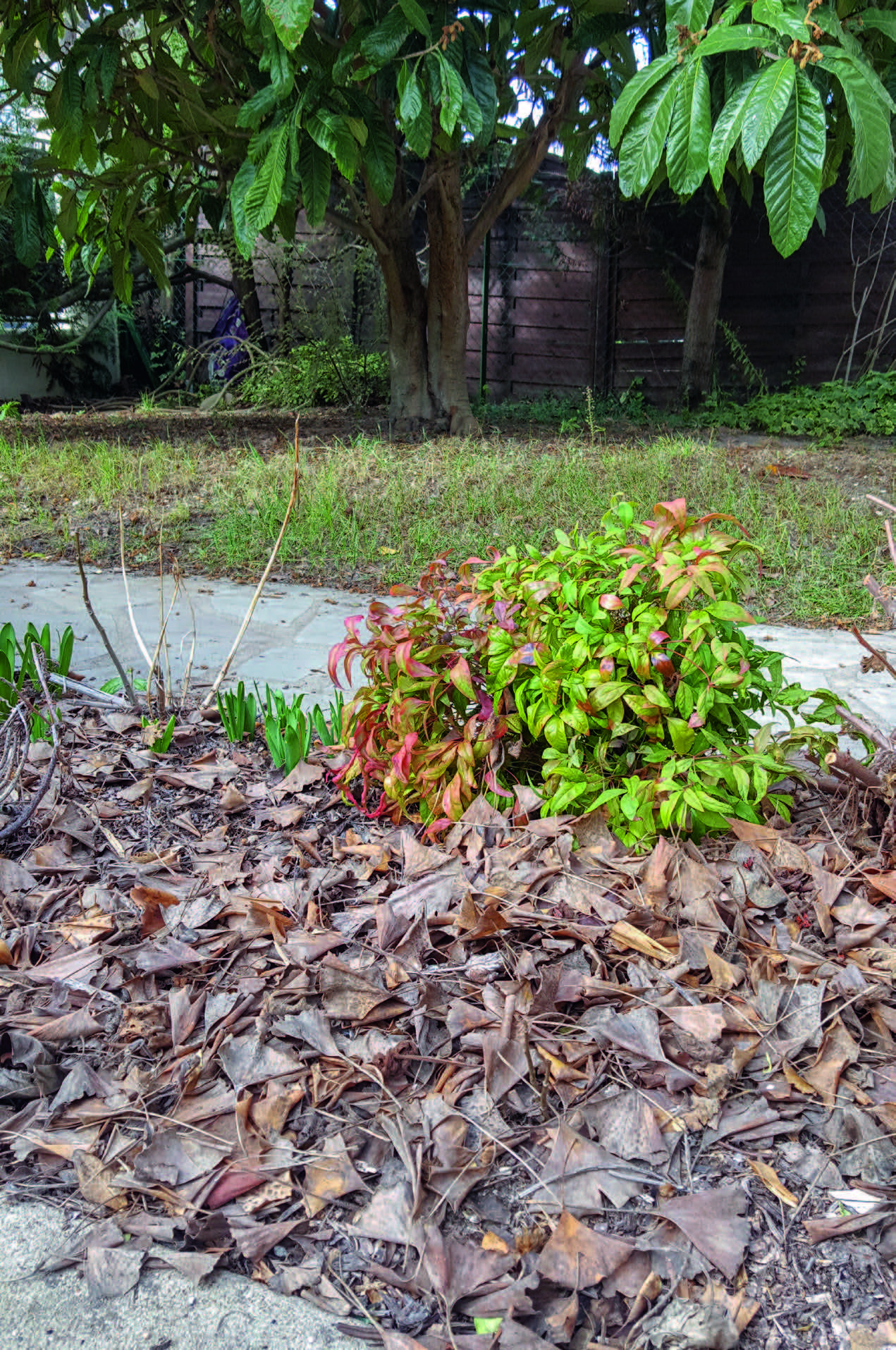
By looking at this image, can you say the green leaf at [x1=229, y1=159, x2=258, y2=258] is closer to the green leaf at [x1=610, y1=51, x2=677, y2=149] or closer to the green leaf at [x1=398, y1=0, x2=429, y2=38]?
the green leaf at [x1=398, y1=0, x2=429, y2=38]

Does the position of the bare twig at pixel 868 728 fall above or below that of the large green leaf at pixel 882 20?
below

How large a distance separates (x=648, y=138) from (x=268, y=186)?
5.30ft

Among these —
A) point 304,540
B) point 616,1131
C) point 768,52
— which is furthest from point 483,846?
point 304,540

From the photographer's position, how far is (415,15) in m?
3.35

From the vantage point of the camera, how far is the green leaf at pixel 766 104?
202cm

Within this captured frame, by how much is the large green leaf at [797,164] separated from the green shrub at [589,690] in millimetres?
774

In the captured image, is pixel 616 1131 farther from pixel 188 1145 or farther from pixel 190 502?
pixel 190 502

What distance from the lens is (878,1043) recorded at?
1.35m

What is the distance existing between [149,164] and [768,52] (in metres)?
4.74

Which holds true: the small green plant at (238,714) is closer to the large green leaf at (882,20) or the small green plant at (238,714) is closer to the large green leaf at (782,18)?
the large green leaf at (782,18)

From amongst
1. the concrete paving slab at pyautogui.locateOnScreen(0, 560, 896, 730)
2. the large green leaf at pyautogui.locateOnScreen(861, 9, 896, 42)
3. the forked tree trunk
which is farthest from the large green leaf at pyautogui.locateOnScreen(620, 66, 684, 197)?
the forked tree trunk

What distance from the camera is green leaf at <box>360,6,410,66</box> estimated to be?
346cm

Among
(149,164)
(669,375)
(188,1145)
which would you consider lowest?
(188,1145)

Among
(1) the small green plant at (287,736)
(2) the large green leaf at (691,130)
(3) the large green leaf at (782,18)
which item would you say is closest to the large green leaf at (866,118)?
(3) the large green leaf at (782,18)
